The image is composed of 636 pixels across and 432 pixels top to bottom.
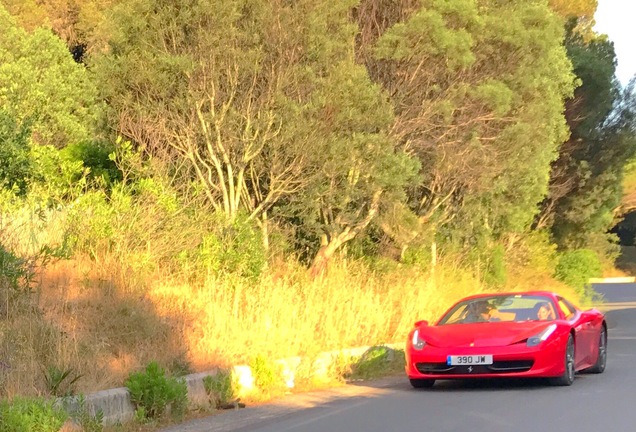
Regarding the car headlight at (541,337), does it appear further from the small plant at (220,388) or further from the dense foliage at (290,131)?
the dense foliage at (290,131)

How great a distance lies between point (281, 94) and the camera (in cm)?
1742

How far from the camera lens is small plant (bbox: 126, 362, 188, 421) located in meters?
10.5

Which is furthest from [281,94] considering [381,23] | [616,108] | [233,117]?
[616,108]

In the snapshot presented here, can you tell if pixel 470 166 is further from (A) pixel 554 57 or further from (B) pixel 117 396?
(B) pixel 117 396

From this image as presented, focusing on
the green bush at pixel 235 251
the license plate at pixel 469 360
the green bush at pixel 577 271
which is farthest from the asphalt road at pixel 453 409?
the green bush at pixel 577 271

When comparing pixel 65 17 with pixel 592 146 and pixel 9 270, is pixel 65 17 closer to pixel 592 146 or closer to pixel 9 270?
pixel 592 146

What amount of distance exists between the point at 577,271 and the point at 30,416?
30229mm

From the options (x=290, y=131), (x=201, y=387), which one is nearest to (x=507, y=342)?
(x=201, y=387)

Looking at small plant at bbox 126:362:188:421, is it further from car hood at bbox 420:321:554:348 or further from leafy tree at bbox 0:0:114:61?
leafy tree at bbox 0:0:114:61

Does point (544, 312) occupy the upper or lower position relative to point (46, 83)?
lower

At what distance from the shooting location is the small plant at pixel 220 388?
38.8 ft

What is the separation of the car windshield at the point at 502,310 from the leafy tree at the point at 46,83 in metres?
19.7

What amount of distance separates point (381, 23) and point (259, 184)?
4.34m

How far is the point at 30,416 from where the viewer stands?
891 centimetres
